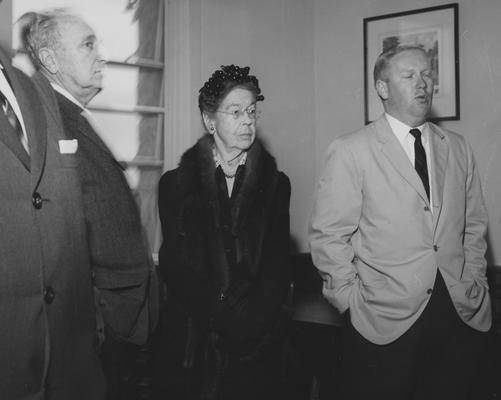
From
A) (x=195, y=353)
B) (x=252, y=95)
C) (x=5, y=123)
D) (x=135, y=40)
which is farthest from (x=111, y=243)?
(x=135, y=40)

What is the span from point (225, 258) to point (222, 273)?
0.06m

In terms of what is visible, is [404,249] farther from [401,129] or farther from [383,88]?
[383,88]

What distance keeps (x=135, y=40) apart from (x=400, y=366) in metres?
2.19

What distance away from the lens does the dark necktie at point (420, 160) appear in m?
2.41

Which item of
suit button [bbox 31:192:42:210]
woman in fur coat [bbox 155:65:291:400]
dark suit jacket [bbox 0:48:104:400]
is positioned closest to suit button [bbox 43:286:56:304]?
dark suit jacket [bbox 0:48:104:400]

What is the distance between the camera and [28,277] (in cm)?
121

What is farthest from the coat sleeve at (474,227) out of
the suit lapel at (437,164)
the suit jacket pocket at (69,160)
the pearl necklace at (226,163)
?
the suit jacket pocket at (69,160)

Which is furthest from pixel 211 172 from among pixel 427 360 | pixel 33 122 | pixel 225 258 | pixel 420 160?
pixel 33 122

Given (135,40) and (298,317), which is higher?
(135,40)

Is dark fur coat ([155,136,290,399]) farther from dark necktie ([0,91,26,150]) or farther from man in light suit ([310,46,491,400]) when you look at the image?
dark necktie ([0,91,26,150])

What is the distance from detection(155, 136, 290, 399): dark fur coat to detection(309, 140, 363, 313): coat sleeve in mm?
174

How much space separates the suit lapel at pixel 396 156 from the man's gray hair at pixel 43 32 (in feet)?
4.33

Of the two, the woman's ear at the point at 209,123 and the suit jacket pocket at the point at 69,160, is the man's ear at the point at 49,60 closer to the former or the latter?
the suit jacket pocket at the point at 69,160

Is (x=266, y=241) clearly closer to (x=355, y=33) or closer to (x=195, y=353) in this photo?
(x=195, y=353)
